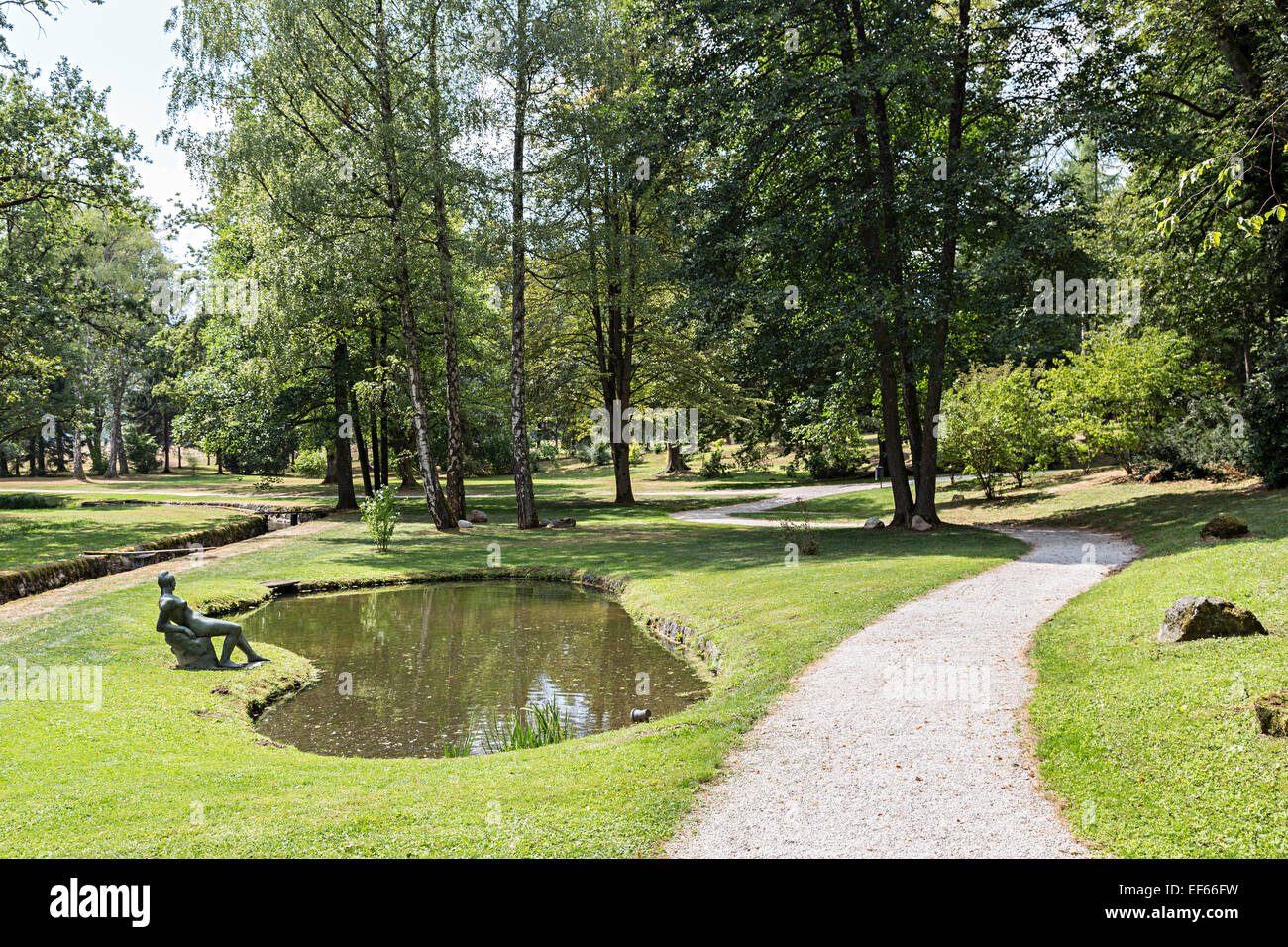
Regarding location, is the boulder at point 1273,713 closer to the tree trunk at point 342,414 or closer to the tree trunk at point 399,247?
the tree trunk at point 399,247

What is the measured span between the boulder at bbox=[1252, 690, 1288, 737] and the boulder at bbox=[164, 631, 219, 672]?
1119 centimetres

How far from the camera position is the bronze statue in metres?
10.6

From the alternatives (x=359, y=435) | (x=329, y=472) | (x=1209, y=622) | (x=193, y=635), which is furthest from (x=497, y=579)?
(x=329, y=472)

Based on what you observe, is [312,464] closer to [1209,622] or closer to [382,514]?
[382,514]

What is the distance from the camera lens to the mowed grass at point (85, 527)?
60.1 ft

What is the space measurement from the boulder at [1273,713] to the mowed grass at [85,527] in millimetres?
19388

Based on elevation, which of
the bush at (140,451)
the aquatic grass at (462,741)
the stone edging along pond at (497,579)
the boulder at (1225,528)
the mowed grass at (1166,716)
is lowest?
the aquatic grass at (462,741)

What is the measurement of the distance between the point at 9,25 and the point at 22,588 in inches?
662

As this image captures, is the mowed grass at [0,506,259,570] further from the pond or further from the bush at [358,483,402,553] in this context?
the pond

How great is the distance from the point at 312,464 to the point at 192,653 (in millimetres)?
48446

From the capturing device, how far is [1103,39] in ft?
63.7

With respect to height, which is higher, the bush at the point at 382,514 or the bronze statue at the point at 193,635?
the bush at the point at 382,514

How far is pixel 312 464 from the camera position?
56.1 m

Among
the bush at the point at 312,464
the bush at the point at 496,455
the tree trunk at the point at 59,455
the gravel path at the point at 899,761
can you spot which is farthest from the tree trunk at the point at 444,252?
the tree trunk at the point at 59,455
